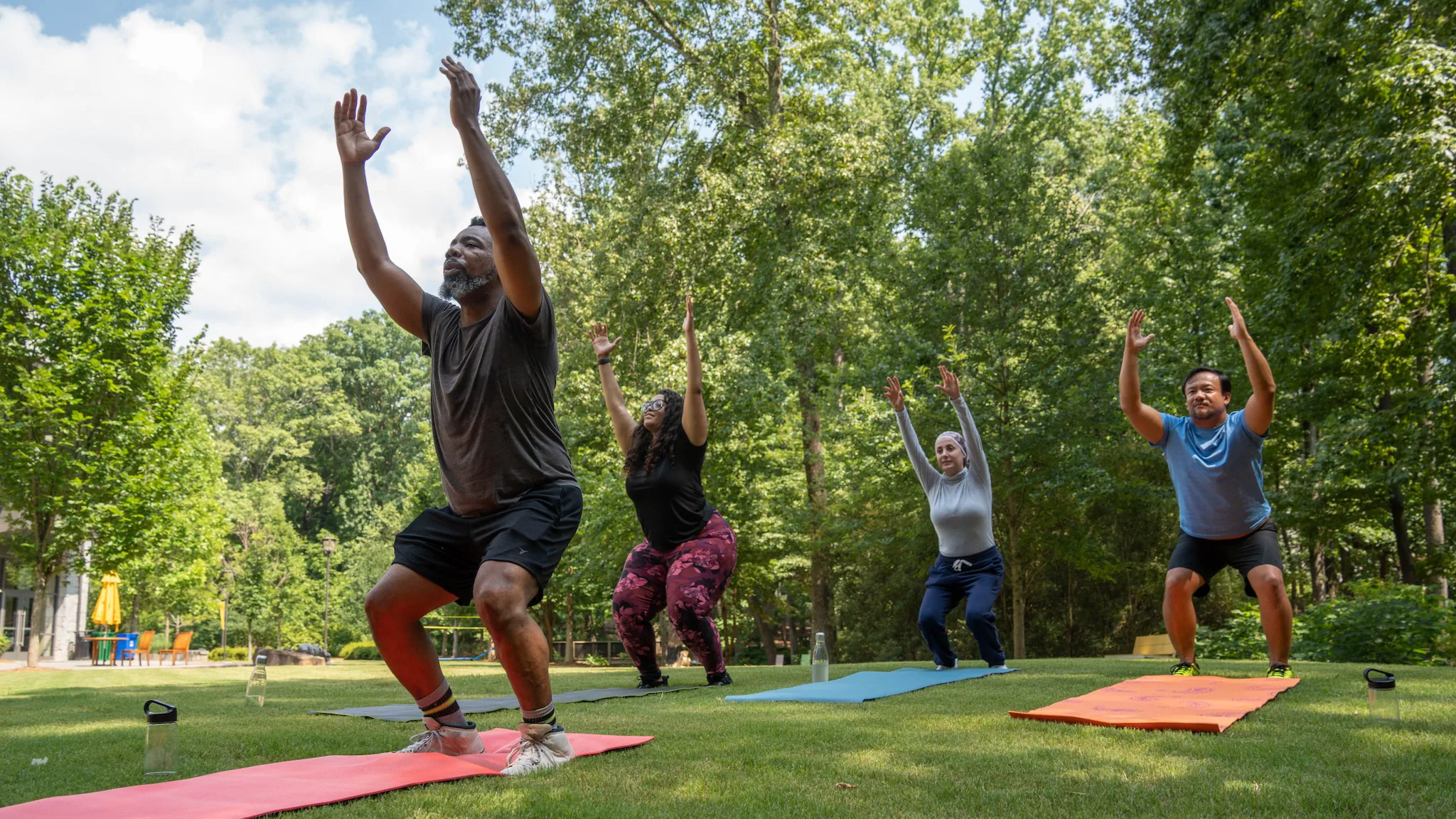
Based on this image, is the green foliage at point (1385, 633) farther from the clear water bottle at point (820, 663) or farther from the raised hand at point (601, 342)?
the raised hand at point (601, 342)

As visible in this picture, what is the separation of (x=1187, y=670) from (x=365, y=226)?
19.1 ft

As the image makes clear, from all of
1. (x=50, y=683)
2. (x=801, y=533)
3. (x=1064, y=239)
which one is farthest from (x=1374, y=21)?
(x=50, y=683)

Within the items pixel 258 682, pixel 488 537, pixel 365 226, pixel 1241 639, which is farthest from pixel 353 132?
pixel 1241 639

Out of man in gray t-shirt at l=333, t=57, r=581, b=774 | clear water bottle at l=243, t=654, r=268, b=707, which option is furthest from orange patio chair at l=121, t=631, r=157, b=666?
man in gray t-shirt at l=333, t=57, r=581, b=774

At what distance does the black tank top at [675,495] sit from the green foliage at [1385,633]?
8260mm

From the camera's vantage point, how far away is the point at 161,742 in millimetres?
3346

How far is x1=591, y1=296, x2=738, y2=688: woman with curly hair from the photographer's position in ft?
22.2

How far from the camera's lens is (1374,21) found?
11.4 metres

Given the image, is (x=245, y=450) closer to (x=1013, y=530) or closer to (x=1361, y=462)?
(x=1013, y=530)

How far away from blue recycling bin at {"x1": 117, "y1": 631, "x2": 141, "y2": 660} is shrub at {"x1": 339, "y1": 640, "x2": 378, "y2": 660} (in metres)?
7.39

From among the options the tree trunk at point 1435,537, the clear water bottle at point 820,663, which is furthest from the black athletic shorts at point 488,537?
the tree trunk at point 1435,537

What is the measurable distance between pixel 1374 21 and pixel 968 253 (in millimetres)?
7218

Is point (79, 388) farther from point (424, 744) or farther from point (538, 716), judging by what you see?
point (538, 716)

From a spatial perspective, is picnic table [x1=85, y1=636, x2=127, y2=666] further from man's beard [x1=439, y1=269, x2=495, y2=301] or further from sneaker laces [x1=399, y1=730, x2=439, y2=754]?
man's beard [x1=439, y1=269, x2=495, y2=301]
